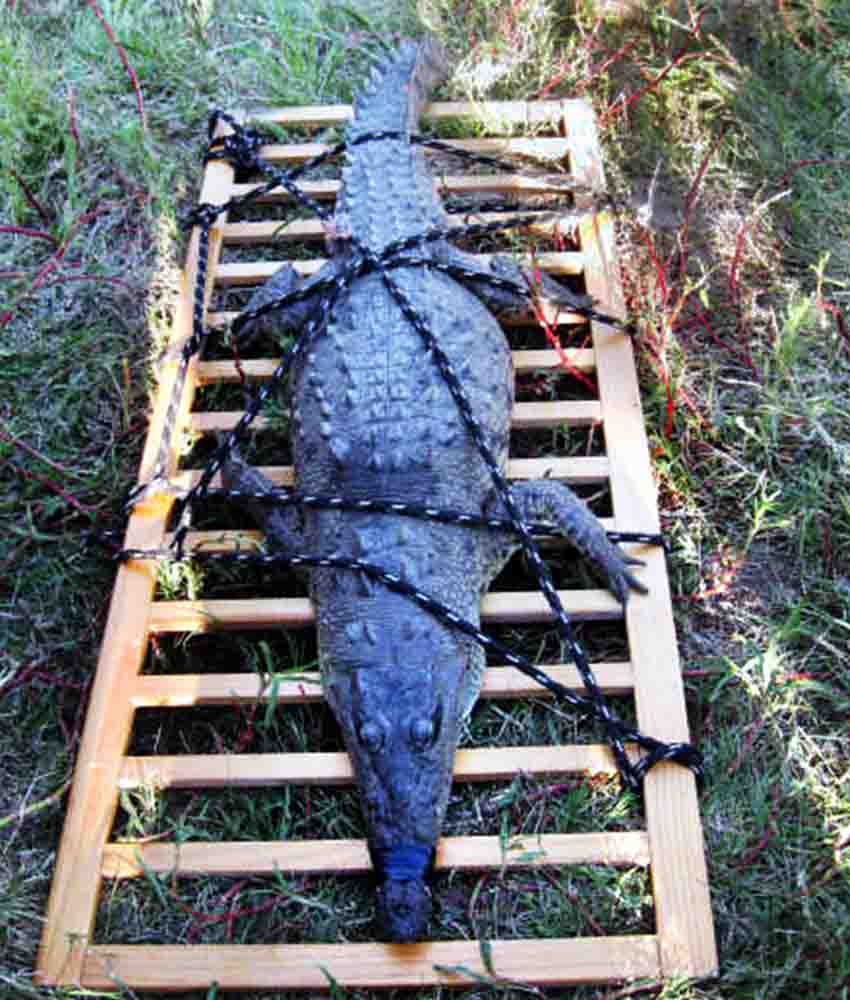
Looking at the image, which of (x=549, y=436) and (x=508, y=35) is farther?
(x=508, y=35)

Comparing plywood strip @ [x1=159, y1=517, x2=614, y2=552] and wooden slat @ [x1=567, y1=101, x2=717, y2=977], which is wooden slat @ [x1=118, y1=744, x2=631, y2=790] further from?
plywood strip @ [x1=159, y1=517, x2=614, y2=552]

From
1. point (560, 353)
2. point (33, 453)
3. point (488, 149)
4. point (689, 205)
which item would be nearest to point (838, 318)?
point (689, 205)

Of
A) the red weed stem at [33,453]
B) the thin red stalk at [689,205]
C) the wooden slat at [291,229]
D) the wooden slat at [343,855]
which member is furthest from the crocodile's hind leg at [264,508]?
the thin red stalk at [689,205]

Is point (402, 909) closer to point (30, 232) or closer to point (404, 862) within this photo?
point (404, 862)

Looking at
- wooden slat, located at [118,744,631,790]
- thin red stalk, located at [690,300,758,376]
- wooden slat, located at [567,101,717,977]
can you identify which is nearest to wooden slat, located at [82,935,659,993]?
→ wooden slat, located at [567,101,717,977]

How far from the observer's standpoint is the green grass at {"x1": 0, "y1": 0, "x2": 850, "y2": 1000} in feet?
8.23

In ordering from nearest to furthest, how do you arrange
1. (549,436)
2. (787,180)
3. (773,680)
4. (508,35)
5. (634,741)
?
(634,741) → (773,680) → (549,436) → (787,180) → (508,35)

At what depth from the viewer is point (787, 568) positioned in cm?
313

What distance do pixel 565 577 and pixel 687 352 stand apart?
1.03 metres

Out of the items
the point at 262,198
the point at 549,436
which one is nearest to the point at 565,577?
the point at 549,436

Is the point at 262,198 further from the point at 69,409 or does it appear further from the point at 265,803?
the point at 265,803

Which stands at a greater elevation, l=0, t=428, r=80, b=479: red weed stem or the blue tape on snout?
l=0, t=428, r=80, b=479: red weed stem

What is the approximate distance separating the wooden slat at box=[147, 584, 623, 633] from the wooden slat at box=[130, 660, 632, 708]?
0.16 metres

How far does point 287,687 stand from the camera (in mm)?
2758
